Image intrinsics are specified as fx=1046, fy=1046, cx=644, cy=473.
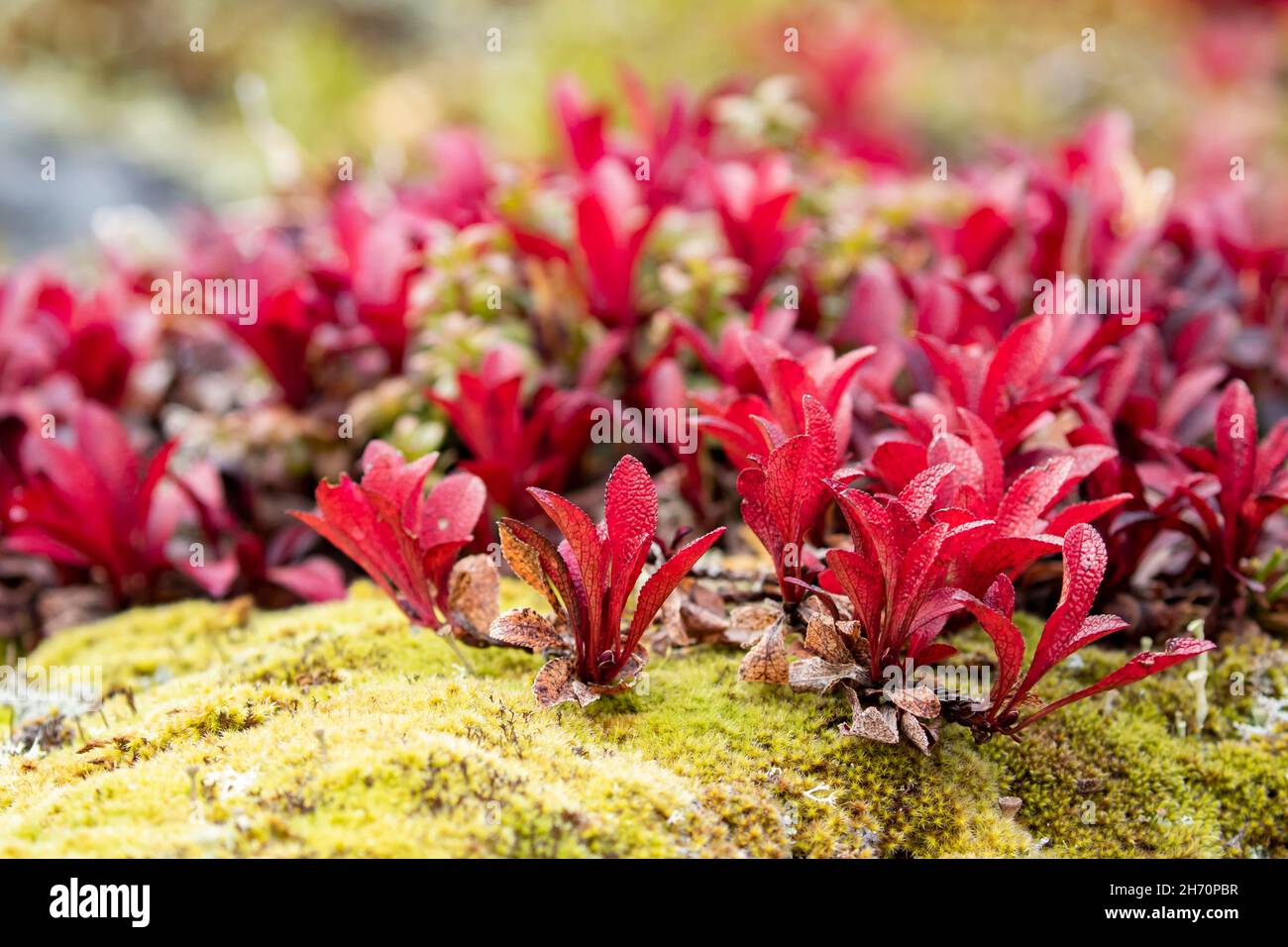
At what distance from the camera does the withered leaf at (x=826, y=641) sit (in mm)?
2023

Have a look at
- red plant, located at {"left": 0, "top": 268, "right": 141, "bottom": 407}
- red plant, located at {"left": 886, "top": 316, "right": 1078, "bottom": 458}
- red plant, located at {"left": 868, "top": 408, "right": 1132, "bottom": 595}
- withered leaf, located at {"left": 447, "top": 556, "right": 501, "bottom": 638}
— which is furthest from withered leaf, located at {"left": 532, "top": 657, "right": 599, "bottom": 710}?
red plant, located at {"left": 0, "top": 268, "right": 141, "bottom": 407}

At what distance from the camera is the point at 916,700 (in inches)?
76.3

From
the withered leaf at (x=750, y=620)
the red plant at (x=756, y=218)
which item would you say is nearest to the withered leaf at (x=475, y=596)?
the withered leaf at (x=750, y=620)

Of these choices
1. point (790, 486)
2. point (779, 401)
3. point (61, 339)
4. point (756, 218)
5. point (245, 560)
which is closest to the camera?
point (790, 486)

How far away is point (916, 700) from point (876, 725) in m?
0.09

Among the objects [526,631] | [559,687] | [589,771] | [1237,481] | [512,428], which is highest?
[512,428]

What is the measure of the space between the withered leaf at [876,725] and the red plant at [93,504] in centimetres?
182

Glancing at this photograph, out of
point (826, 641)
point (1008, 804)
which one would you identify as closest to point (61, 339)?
point (826, 641)

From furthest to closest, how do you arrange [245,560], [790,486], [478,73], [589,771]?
[478,73]
[245,560]
[790,486]
[589,771]

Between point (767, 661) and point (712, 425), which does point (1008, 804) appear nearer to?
point (767, 661)

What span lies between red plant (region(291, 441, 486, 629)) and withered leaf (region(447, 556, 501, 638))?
0.09 feet

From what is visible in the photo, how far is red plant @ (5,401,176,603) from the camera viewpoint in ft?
9.09

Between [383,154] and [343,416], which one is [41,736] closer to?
[343,416]
